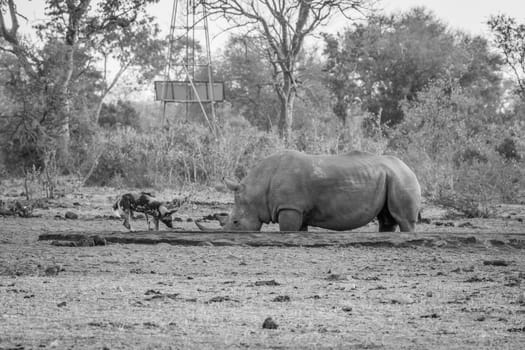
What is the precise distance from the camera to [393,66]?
41.7m

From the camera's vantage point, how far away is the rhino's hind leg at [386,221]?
12.3m

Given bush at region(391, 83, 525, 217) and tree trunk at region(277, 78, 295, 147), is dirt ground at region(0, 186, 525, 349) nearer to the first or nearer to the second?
bush at region(391, 83, 525, 217)

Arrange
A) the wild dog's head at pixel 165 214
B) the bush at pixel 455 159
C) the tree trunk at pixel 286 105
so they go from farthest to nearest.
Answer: the tree trunk at pixel 286 105, the bush at pixel 455 159, the wild dog's head at pixel 165 214

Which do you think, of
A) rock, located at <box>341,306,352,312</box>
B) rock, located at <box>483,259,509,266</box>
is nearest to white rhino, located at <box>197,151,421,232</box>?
rock, located at <box>483,259,509,266</box>

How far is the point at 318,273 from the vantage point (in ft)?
29.8

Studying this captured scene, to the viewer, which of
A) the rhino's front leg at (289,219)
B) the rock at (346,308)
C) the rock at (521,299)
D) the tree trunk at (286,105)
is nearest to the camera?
the rock at (346,308)

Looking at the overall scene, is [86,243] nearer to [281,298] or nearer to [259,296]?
[259,296]

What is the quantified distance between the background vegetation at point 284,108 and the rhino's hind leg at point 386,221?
4.73m

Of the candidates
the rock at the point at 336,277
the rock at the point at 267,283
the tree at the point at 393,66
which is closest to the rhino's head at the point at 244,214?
the rock at the point at 336,277

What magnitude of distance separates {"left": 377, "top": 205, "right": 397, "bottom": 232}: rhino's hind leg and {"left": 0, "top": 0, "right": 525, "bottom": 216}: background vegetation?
186 inches

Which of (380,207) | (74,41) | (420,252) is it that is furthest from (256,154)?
(420,252)

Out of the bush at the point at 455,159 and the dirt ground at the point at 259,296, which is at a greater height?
the bush at the point at 455,159

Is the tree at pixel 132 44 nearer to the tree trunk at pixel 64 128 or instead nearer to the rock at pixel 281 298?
the tree trunk at pixel 64 128

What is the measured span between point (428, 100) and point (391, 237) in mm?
17607
